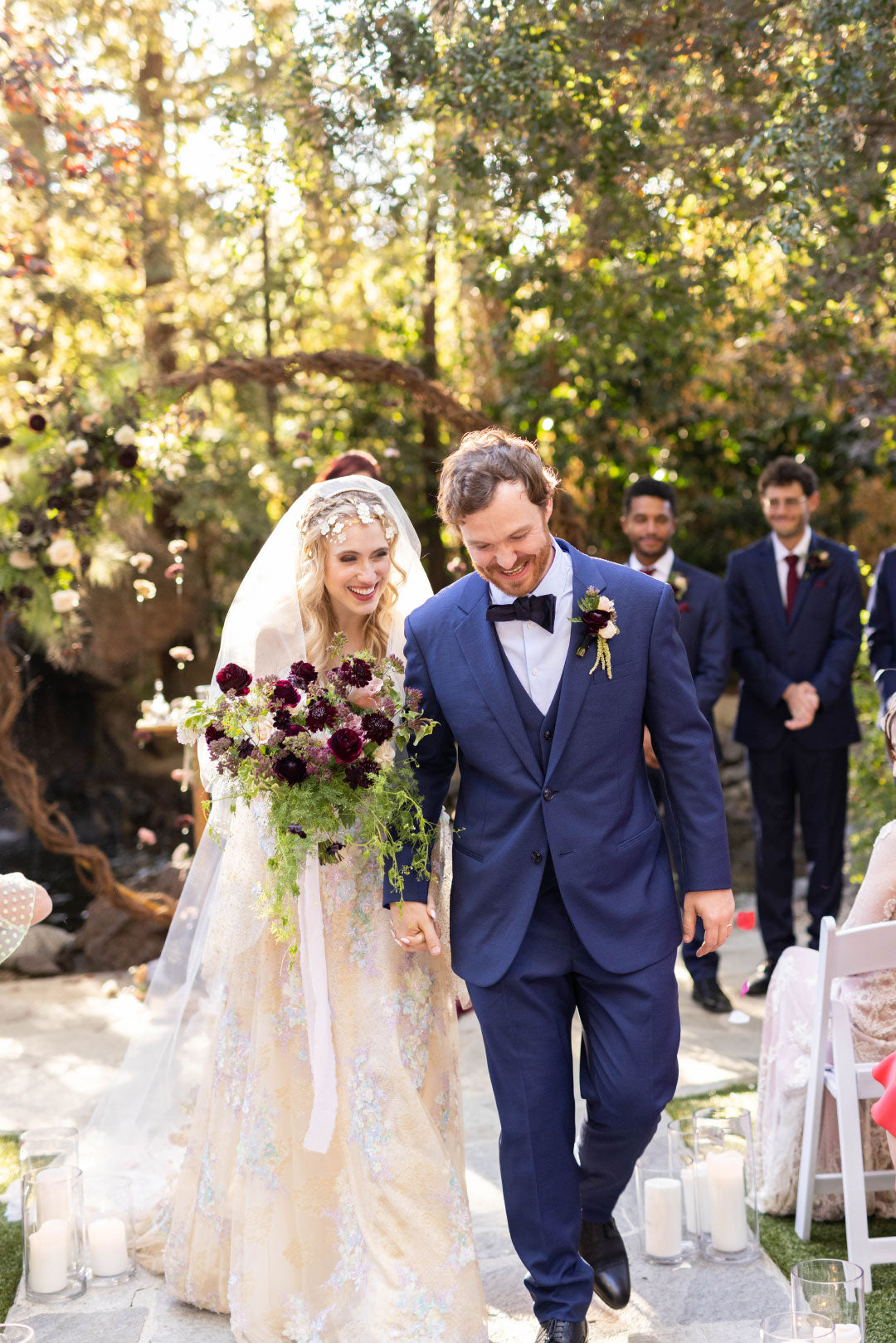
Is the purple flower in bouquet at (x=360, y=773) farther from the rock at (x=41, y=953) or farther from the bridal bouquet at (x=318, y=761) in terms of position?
the rock at (x=41, y=953)

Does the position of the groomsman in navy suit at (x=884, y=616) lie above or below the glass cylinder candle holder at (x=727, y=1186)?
above

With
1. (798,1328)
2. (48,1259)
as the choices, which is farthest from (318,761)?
(48,1259)

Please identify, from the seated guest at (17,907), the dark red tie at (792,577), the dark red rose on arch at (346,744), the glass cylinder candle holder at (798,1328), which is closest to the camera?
the glass cylinder candle holder at (798,1328)

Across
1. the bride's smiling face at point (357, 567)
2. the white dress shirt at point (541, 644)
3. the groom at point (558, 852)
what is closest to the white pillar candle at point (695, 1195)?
the groom at point (558, 852)

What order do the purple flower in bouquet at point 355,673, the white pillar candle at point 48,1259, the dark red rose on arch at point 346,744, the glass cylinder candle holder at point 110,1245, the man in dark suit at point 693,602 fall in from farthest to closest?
the man in dark suit at point 693,602, the glass cylinder candle holder at point 110,1245, the white pillar candle at point 48,1259, the purple flower in bouquet at point 355,673, the dark red rose on arch at point 346,744

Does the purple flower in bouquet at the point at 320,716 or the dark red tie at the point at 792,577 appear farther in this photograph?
the dark red tie at the point at 792,577

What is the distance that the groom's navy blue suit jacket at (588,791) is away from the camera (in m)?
2.86

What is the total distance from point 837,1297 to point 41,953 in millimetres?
5372

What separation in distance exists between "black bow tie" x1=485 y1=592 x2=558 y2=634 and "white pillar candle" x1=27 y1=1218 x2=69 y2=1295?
1.88 meters

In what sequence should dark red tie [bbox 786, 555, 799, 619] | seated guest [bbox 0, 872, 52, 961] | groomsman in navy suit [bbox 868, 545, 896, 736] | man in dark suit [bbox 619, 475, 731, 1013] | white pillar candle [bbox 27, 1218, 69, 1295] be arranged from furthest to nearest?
dark red tie [bbox 786, 555, 799, 619] → man in dark suit [bbox 619, 475, 731, 1013] → groomsman in navy suit [bbox 868, 545, 896, 736] → white pillar candle [bbox 27, 1218, 69, 1295] → seated guest [bbox 0, 872, 52, 961]

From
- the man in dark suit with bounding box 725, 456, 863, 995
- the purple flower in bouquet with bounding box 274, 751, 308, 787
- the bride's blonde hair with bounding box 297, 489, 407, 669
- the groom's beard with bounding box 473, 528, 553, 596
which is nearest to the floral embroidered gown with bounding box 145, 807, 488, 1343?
the purple flower in bouquet with bounding box 274, 751, 308, 787

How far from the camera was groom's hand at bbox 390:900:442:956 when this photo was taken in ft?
9.66

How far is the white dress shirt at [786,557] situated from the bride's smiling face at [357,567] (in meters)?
2.79

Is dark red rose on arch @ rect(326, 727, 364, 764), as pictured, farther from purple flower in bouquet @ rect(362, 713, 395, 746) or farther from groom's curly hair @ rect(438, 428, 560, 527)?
groom's curly hair @ rect(438, 428, 560, 527)
